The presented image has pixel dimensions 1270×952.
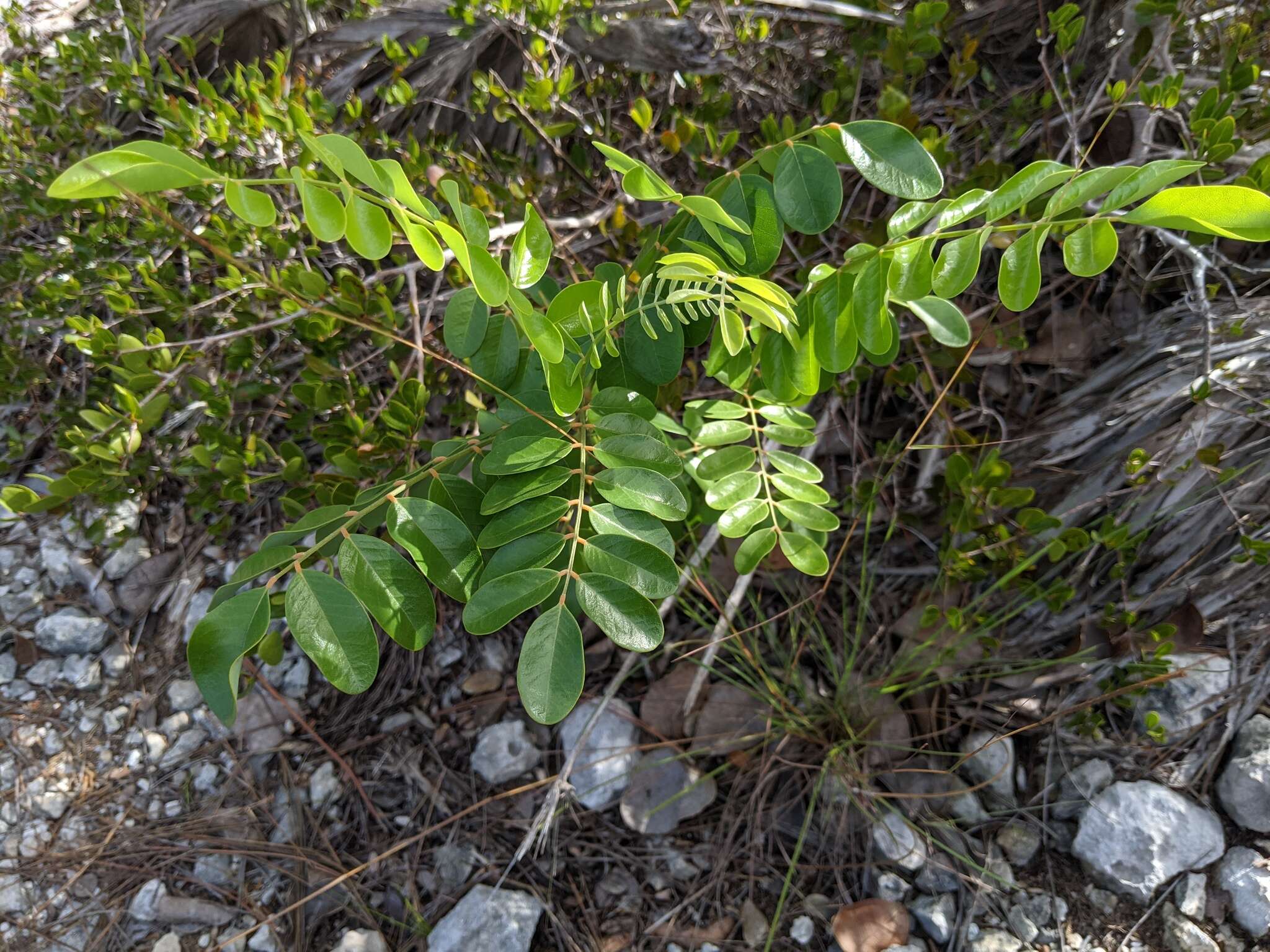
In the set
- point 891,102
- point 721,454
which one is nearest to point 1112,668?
point 721,454

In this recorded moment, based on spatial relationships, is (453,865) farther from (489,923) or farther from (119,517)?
(119,517)

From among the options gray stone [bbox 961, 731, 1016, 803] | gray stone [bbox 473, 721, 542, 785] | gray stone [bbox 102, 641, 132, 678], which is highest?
gray stone [bbox 102, 641, 132, 678]

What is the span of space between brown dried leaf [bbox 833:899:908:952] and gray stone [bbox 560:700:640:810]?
0.61 meters

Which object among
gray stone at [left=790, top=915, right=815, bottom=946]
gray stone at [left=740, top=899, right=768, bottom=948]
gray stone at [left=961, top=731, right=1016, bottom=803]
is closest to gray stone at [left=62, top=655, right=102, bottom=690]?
gray stone at [left=740, top=899, right=768, bottom=948]

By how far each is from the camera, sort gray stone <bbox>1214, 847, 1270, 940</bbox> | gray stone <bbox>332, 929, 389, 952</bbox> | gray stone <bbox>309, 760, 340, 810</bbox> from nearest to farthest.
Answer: gray stone <bbox>1214, 847, 1270, 940</bbox>
gray stone <bbox>332, 929, 389, 952</bbox>
gray stone <bbox>309, 760, 340, 810</bbox>

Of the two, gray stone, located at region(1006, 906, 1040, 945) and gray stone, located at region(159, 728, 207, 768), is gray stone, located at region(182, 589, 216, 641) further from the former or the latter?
gray stone, located at region(1006, 906, 1040, 945)

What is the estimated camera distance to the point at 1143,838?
1629 millimetres

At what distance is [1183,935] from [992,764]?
1.48 feet

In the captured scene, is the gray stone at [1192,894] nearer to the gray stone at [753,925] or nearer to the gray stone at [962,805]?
the gray stone at [962,805]

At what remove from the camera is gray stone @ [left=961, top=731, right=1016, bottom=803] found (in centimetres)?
181

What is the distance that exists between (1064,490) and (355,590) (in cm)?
170

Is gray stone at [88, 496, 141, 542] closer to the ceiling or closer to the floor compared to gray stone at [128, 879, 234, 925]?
closer to the ceiling

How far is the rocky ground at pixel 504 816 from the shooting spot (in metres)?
1.67

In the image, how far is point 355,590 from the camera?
3.36 ft
